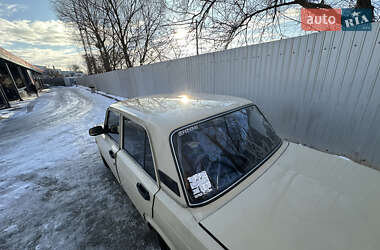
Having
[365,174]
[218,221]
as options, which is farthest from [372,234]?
[218,221]

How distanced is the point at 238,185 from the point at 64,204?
9.71 feet

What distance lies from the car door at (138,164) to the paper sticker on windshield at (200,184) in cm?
38

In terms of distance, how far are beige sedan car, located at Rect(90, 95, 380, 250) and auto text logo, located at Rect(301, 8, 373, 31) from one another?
422 cm

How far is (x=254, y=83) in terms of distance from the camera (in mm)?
3990

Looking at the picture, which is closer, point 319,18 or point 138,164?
point 138,164

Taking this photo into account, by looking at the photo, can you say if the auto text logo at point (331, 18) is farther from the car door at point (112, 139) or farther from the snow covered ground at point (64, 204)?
the snow covered ground at point (64, 204)

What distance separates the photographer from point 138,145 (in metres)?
1.78

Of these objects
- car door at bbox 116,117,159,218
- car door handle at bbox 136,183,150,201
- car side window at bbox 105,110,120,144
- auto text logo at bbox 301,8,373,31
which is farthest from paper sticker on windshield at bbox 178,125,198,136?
auto text logo at bbox 301,8,373,31

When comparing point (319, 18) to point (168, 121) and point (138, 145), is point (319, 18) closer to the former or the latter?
point (168, 121)

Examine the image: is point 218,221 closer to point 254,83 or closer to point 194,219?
point 194,219

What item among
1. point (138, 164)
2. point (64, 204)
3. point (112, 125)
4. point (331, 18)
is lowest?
point (64, 204)

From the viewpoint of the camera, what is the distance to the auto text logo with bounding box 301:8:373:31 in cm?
393

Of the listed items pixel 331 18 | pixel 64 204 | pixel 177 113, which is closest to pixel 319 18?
pixel 331 18

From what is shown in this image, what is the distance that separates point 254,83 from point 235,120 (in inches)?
109
